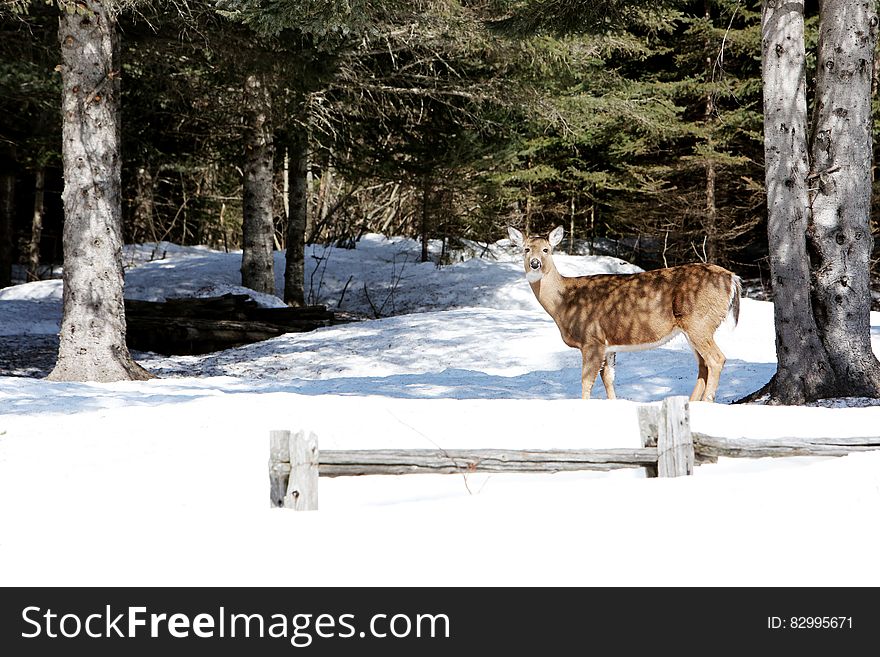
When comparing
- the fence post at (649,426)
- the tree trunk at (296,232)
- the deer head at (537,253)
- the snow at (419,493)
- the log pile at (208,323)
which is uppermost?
the tree trunk at (296,232)

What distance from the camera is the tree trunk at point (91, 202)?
12.3 meters

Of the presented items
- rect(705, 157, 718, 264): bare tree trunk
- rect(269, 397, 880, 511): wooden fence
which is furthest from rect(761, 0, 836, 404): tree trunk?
rect(705, 157, 718, 264): bare tree trunk

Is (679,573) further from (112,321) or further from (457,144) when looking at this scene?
(457,144)

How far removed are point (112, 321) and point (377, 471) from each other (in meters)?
7.85

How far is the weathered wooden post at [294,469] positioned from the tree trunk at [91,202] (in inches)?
293

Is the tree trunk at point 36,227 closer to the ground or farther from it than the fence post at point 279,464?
farther from it

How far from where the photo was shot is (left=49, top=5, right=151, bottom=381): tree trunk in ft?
40.5

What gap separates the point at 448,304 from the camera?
23.9 meters

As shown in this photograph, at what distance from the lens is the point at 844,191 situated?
1032cm

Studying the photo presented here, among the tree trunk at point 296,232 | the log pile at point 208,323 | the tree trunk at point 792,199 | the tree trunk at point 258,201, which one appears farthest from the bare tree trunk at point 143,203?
the tree trunk at point 792,199

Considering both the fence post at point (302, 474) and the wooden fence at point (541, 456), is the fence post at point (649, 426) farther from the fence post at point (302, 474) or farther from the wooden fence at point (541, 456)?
the fence post at point (302, 474)
